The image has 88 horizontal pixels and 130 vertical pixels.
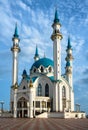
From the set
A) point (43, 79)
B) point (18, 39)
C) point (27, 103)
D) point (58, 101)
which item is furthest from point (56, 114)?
point (18, 39)

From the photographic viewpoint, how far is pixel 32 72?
72875 mm

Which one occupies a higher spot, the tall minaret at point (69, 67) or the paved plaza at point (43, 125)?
the tall minaret at point (69, 67)

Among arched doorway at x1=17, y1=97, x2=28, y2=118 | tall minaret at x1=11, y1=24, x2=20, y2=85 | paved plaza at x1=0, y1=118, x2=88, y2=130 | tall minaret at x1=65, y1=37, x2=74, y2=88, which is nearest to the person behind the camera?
paved plaza at x1=0, y1=118, x2=88, y2=130

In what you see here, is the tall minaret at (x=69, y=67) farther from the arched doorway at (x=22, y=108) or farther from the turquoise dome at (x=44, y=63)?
the arched doorway at (x=22, y=108)

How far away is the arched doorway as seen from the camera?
5950 centimetres

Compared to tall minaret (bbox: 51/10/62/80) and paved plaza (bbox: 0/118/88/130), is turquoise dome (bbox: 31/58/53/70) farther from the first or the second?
paved plaza (bbox: 0/118/88/130)

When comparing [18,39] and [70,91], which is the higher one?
[18,39]

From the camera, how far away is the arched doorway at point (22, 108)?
59.5 meters

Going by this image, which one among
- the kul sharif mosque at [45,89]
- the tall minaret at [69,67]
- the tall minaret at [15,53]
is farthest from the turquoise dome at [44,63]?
the tall minaret at [15,53]

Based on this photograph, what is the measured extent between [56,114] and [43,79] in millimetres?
12454

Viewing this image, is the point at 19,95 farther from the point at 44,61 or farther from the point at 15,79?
the point at 44,61

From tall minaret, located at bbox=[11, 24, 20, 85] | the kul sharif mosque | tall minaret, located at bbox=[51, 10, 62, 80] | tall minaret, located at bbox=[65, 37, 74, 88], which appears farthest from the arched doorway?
tall minaret, located at bbox=[65, 37, 74, 88]

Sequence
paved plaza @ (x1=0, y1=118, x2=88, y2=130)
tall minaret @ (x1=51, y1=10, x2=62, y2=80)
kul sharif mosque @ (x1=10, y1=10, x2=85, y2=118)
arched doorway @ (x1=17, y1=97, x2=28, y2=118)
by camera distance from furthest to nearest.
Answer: tall minaret @ (x1=51, y1=10, x2=62, y2=80) < arched doorway @ (x1=17, y1=97, x2=28, y2=118) < kul sharif mosque @ (x1=10, y1=10, x2=85, y2=118) < paved plaza @ (x1=0, y1=118, x2=88, y2=130)

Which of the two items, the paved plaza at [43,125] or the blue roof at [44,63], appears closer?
the paved plaza at [43,125]
